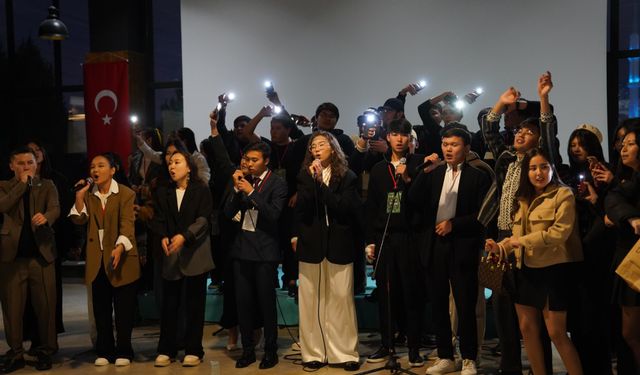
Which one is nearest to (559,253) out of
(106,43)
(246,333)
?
(246,333)

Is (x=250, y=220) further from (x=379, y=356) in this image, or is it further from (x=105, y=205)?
(x=379, y=356)

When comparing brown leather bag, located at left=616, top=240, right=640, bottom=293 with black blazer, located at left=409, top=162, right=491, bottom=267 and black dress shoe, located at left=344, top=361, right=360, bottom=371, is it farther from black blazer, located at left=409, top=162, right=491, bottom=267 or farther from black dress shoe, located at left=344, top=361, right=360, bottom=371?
black dress shoe, located at left=344, top=361, right=360, bottom=371

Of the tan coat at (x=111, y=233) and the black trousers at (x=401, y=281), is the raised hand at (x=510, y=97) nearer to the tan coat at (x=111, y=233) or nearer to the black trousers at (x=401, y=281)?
the black trousers at (x=401, y=281)

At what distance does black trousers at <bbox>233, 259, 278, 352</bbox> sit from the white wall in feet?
11.2

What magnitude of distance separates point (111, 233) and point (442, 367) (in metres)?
2.42

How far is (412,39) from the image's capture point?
319 inches

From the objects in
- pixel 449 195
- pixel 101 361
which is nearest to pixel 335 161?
pixel 449 195

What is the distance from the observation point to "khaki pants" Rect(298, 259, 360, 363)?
5.00m

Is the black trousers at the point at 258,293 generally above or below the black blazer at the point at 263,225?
below

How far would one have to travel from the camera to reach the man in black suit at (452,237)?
15.4 ft

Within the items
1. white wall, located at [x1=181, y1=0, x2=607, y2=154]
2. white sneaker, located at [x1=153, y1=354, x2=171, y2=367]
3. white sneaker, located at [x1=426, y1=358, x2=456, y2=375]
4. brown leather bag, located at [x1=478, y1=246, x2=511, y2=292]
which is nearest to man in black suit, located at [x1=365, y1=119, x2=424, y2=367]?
white sneaker, located at [x1=426, y1=358, x2=456, y2=375]

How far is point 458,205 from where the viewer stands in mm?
4750

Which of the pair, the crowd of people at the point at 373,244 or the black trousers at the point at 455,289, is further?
the black trousers at the point at 455,289

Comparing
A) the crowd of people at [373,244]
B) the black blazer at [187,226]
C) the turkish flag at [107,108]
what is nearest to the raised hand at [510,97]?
the crowd of people at [373,244]
